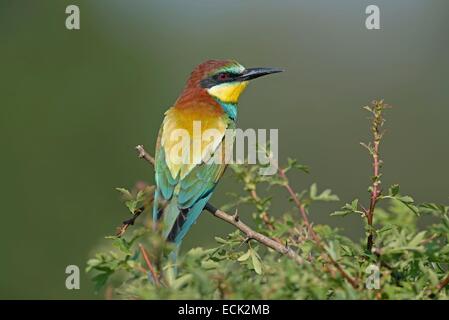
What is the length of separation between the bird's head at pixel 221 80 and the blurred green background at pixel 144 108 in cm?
121

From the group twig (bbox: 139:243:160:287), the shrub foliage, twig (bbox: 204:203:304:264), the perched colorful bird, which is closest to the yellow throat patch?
the perched colorful bird

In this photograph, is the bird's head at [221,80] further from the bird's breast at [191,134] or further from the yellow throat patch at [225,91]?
the bird's breast at [191,134]

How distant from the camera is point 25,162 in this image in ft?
17.2

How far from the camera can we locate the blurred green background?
16.5ft

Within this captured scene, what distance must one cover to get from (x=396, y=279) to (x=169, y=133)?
1.33m

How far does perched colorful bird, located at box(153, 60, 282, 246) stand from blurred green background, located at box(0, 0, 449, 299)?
1.24 m

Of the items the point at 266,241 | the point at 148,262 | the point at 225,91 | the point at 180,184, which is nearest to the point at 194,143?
the point at 180,184

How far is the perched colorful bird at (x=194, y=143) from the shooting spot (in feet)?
7.42

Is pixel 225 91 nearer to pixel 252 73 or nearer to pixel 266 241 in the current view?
pixel 252 73

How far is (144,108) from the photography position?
6027mm

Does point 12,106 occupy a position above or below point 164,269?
above

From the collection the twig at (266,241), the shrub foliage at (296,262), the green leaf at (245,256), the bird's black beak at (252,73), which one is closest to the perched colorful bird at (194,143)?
the bird's black beak at (252,73)

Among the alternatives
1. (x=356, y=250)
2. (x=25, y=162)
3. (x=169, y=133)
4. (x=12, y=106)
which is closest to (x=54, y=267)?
(x=25, y=162)

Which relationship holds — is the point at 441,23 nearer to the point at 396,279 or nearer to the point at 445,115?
the point at 445,115
